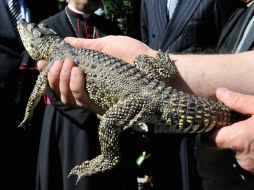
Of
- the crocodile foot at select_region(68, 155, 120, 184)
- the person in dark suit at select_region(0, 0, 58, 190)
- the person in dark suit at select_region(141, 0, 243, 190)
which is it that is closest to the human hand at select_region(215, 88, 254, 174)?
the crocodile foot at select_region(68, 155, 120, 184)

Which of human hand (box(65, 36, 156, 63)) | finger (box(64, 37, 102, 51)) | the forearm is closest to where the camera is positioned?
the forearm

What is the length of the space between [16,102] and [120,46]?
1.47m

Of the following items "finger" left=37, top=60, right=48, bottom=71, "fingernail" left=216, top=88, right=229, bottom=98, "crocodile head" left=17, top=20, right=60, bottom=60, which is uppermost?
"fingernail" left=216, top=88, right=229, bottom=98

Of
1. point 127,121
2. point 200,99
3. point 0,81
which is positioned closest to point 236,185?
point 200,99

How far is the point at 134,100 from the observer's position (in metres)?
2.34

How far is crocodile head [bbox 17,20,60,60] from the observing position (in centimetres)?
316

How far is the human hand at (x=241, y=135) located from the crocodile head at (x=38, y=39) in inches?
56.1

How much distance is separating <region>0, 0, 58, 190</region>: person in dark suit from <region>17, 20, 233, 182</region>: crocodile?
41.2 inches

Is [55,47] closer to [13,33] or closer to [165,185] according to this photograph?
[13,33]

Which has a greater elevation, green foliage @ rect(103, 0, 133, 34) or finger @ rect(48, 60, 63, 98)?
finger @ rect(48, 60, 63, 98)

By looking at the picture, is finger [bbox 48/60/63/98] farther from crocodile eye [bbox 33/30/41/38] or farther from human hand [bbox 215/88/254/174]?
human hand [bbox 215/88/254/174]

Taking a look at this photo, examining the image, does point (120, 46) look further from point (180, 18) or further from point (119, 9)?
point (119, 9)

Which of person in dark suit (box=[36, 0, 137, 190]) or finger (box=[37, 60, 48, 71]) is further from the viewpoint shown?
person in dark suit (box=[36, 0, 137, 190])

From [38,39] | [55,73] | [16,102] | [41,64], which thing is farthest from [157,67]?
[16,102]
